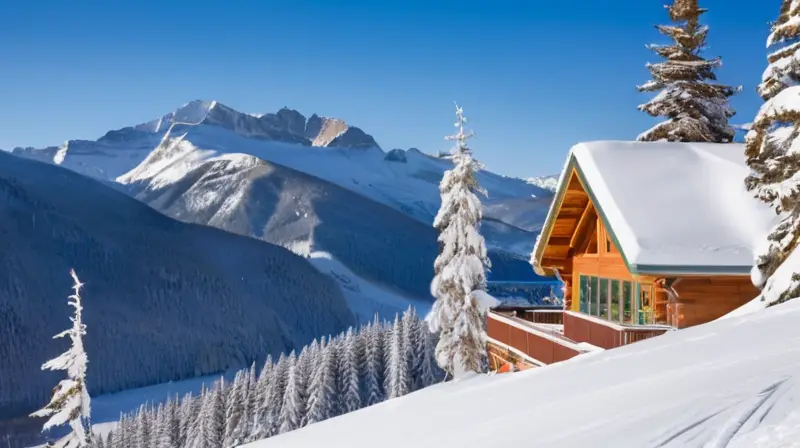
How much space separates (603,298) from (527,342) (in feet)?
8.11

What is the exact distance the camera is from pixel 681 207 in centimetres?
Answer: 1480

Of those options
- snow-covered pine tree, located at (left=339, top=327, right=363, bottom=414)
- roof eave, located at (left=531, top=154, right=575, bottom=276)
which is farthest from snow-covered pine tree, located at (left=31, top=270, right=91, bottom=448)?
snow-covered pine tree, located at (left=339, top=327, right=363, bottom=414)

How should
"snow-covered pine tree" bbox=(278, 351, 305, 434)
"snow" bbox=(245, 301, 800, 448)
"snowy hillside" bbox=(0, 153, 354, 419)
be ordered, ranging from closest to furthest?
"snow" bbox=(245, 301, 800, 448), "snow-covered pine tree" bbox=(278, 351, 305, 434), "snowy hillside" bbox=(0, 153, 354, 419)

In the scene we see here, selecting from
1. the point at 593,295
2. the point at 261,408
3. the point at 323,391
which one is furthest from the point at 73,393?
the point at 261,408

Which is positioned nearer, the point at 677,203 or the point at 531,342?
the point at 677,203

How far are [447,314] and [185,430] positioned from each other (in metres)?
52.5

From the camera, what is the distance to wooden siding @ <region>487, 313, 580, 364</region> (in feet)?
49.4

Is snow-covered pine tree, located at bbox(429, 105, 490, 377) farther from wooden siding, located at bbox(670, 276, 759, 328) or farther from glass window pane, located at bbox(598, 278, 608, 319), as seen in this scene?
wooden siding, located at bbox(670, 276, 759, 328)

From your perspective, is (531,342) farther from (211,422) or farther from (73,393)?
(211,422)

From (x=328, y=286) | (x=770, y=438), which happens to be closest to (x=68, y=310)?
(x=328, y=286)

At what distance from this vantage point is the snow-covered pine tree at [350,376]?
222 feet

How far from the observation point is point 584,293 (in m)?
19.6

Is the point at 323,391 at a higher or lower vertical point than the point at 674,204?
lower

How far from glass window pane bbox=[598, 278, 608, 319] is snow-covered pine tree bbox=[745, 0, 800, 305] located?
504 cm
